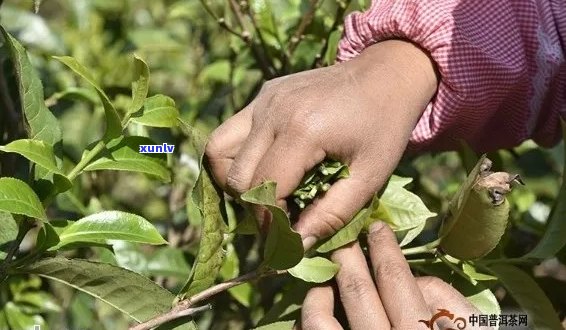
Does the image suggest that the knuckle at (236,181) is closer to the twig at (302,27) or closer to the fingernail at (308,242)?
the fingernail at (308,242)

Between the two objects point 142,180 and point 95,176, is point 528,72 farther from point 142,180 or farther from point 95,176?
point 142,180

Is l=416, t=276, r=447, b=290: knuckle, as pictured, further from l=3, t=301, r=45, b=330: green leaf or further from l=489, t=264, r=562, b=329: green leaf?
l=3, t=301, r=45, b=330: green leaf

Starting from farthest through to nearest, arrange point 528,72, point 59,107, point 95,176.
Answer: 1. point 95,176
2. point 59,107
3. point 528,72

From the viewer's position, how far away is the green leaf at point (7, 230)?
119 cm

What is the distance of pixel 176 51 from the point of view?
2.18m

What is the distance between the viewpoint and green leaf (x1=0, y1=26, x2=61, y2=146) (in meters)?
1.14

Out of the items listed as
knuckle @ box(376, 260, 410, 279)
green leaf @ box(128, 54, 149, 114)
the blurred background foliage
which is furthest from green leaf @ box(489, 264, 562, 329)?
green leaf @ box(128, 54, 149, 114)

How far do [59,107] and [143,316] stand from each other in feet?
1.99

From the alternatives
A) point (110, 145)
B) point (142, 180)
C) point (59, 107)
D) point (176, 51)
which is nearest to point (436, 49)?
point (110, 145)

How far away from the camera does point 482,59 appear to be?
1432mm

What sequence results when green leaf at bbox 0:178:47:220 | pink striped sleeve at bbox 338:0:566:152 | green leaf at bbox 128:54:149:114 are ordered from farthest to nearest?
1. pink striped sleeve at bbox 338:0:566:152
2. green leaf at bbox 128:54:149:114
3. green leaf at bbox 0:178:47:220

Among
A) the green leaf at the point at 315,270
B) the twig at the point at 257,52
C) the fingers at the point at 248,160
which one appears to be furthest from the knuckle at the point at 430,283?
the twig at the point at 257,52

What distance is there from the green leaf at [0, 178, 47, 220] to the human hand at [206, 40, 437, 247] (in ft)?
0.78

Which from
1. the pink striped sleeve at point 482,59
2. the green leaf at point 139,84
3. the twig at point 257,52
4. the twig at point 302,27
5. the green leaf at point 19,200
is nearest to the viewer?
the green leaf at point 19,200
